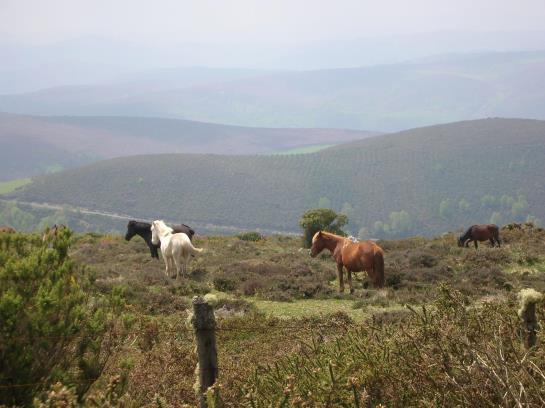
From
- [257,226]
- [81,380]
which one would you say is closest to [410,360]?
[81,380]

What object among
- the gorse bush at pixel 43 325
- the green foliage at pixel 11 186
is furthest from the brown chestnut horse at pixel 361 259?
the green foliage at pixel 11 186

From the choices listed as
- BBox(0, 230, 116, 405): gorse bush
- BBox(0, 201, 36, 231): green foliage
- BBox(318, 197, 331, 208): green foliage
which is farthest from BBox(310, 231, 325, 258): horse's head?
BBox(318, 197, 331, 208): green foliage

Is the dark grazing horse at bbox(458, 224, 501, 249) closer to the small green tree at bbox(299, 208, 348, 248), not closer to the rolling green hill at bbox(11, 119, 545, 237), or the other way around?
the small green tree at bbox(299, 208, 348, 248)

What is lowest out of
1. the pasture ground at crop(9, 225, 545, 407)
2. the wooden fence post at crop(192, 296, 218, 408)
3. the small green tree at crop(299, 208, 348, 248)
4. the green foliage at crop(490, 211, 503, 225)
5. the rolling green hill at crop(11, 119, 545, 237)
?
the green foliage at crop(490, 211, 503, 225)

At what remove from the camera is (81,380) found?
6.53 metres

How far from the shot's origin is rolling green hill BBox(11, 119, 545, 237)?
155375 mm

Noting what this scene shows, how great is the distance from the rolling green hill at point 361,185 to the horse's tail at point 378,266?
131 meters

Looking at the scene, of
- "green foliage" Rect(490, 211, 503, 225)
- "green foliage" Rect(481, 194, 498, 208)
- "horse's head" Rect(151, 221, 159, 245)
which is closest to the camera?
"horse's head" Rect(151, 221, 159, 245)

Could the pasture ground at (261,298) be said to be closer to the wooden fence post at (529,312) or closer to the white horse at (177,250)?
the white horse at (177,250)

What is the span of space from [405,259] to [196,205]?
140 meters

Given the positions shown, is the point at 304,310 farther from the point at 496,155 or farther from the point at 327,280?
the point at 496,155

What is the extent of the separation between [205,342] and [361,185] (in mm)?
166689

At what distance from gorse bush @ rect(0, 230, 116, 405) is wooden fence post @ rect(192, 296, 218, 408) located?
1.04 meters

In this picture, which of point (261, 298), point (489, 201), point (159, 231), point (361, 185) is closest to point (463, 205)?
point (489, 201)
